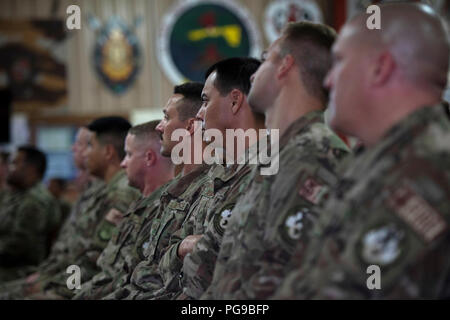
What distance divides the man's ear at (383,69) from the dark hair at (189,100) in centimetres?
177

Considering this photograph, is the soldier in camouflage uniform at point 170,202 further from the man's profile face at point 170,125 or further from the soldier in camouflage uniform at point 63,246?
the soldier in camouflage uniform at point 63,246

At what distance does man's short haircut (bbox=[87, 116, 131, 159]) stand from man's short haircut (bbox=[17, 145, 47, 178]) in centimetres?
206

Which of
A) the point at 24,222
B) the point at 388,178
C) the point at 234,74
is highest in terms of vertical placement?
the point at 234,74

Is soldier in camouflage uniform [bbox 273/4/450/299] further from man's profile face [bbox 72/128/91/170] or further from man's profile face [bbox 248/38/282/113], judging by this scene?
man's profile face [bbox 72/128/91/170]

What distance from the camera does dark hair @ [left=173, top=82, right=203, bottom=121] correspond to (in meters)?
3.09

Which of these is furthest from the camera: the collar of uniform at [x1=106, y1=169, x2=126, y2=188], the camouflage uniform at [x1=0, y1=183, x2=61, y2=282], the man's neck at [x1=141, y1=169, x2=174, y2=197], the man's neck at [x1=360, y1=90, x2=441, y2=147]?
the camouflage uniform at [x1=0, y1=183, x2=61, y2=282]

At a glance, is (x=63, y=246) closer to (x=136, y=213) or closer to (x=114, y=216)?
(x=114, y=216)

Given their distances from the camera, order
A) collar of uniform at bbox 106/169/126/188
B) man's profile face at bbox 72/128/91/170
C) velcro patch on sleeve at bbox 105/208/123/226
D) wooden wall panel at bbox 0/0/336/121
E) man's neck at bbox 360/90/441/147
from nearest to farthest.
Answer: man's neck at bbox 360/90/441/147, velcro patch on sleeve at bbox 105/208/123/226, collar of uniform at bbox 106/169/126/188, man's profile face at bbox 72/128/91/170, wooden wall panel at bbox 0/0/336/121

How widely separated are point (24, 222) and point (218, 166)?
360 cm

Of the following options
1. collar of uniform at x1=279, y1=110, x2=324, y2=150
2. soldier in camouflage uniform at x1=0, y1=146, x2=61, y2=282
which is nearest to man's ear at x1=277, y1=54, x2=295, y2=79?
collar of uniform at x1=279, y1=110, x2=324, y2=150

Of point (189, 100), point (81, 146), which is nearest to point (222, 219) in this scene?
point (189, 100)

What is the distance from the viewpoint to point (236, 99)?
254 cm

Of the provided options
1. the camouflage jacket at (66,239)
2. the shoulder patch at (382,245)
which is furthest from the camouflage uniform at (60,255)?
the shoulder patch at (382,245)
